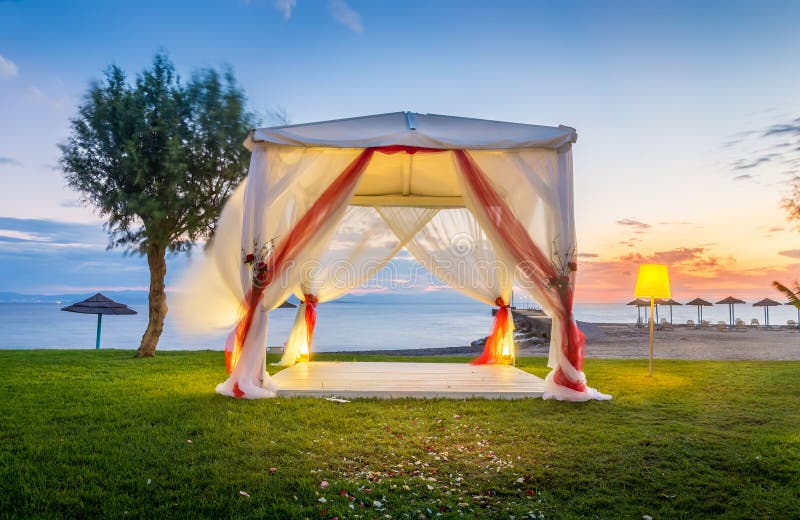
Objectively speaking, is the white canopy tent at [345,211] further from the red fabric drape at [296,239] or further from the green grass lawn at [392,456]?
the green grass lawn at [392,456]

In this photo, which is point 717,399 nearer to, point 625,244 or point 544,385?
point 544,385

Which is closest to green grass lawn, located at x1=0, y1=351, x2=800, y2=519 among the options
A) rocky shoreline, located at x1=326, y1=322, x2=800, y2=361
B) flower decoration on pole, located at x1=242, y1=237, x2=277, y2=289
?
flower decoration on pole, located at x1=242, y1=237, x2=277, y2=289

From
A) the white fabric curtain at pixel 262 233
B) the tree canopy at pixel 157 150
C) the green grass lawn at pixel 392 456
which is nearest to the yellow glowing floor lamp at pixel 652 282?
the green grass lawn at pixel 392 456

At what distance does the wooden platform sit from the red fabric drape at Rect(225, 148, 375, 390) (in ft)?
1.82

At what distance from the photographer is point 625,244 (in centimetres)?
1035

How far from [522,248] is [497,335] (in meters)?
2.09

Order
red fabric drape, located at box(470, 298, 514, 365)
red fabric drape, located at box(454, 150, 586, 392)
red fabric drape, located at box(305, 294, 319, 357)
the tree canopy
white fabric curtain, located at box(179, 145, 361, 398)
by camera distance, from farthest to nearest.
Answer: the tree canopy < red fabric drape, located at box(305, 294, 319, 357) < red fabric drape, located at box(470, 298, 514, 365) < red fabric drape, located at box(454, 150, 586, 392) < white fabric curtain, located at box(179, 145, 361, 398)

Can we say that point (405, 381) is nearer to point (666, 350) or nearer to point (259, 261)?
point (259, 261)

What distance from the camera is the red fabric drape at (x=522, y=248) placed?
487 cm

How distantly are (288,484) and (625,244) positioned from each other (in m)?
9.30

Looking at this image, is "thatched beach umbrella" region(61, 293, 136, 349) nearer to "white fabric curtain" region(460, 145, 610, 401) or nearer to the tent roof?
the tent roof

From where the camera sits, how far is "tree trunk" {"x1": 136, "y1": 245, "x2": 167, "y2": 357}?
8.20 m

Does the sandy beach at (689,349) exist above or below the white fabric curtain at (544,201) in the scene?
below

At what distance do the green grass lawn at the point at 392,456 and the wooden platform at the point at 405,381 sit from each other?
22 centimetres
